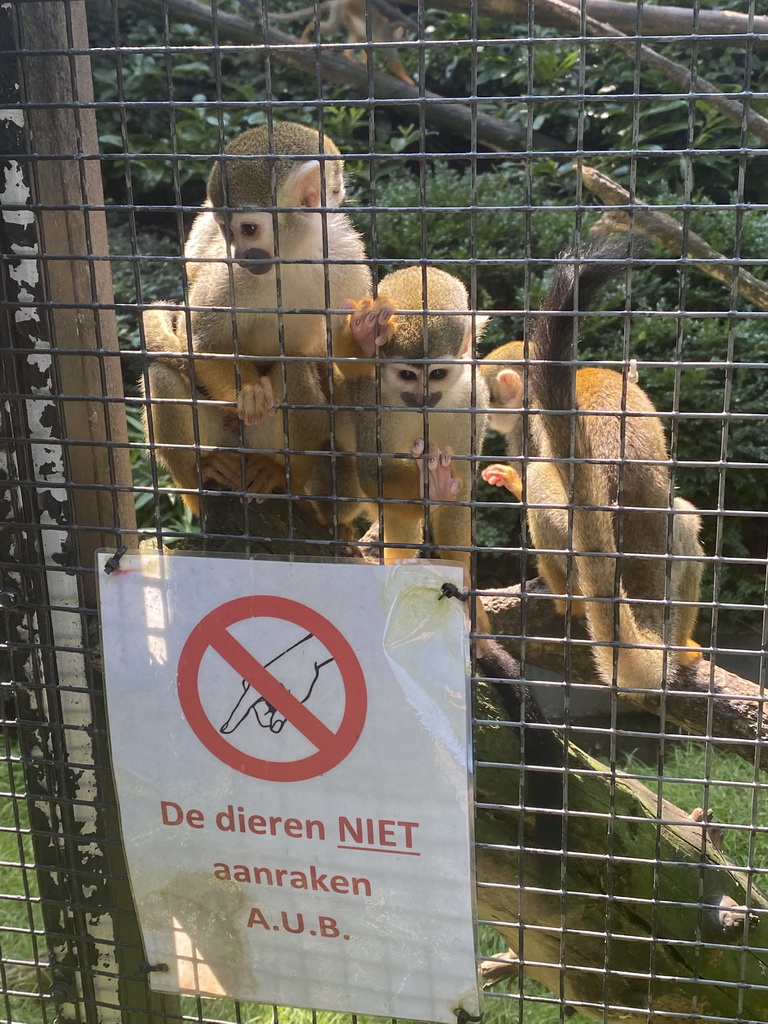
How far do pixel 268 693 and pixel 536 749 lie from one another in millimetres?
618

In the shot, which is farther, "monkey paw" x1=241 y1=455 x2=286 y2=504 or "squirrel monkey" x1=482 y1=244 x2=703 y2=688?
"squirrel monkey" x1=482 y1=244 x2=703 y2=688

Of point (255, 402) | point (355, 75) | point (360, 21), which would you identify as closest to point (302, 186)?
point (255, 402)

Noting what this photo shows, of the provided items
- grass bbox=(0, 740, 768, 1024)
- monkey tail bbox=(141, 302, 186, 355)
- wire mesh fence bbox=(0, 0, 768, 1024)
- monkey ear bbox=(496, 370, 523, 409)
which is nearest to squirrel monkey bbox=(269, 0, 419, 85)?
wire mesh fence bbox=(0, 0, 768, 1024)

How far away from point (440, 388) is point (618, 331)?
3.48 meters

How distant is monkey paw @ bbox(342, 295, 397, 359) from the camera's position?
1.43 meters

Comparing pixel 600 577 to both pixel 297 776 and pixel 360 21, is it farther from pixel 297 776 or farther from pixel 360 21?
pixel 360 21

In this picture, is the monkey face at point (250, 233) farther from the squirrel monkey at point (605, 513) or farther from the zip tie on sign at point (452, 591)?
the zip tie on sign at point (452, 591)

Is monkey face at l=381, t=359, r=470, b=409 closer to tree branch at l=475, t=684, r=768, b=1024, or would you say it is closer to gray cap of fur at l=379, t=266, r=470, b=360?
gray cap of fur at l=379, t=266, r=470, b=360

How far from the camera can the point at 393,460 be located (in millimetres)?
2023

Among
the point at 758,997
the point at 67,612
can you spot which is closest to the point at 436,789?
the point at 67,612

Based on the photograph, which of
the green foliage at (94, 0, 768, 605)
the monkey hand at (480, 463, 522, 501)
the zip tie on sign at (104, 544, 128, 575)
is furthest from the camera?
the green foliage at (94, 0, 768, 605)

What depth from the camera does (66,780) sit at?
153cm

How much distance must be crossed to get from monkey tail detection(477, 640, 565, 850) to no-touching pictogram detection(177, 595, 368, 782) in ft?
1.31

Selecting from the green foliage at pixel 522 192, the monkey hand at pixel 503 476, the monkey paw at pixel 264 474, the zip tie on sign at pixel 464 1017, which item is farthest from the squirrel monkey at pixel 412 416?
the green foliage at pixel 522 192
